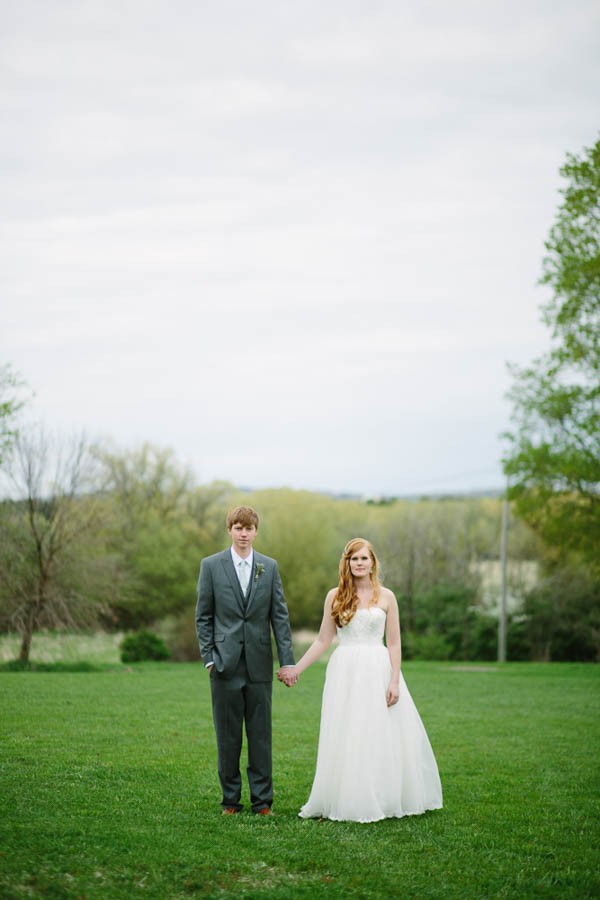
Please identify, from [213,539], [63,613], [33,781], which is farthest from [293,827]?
[213,539]

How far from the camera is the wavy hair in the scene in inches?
310

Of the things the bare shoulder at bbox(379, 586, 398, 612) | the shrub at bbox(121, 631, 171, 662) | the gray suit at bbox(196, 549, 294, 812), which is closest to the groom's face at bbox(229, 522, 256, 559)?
the gray suit at bbox(196, 549, 294, 812)

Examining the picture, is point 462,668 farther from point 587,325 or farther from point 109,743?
point 109,743

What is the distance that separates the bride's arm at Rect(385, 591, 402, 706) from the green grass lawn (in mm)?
1002

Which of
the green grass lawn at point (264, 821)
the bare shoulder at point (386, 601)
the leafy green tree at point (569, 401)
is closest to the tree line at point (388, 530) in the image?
the leafy green tree at point (569, 401)

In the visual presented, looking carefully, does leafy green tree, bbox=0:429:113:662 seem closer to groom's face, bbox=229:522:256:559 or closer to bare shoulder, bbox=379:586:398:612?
groom's face, bbox=229:522:256:559

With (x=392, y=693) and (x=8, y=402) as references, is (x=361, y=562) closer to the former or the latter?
(x=392, y=693)

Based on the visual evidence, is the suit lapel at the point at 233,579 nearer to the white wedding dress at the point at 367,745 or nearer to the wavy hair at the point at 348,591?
the wavy hair at the point at 348,591

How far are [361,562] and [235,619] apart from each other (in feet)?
3.80

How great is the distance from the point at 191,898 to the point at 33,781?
3486mm

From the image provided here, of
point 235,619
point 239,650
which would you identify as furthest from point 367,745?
point 235,619

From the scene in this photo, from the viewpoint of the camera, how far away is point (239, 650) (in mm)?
7609

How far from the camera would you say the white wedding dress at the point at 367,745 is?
295 inches

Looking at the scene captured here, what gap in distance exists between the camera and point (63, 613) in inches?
1062
